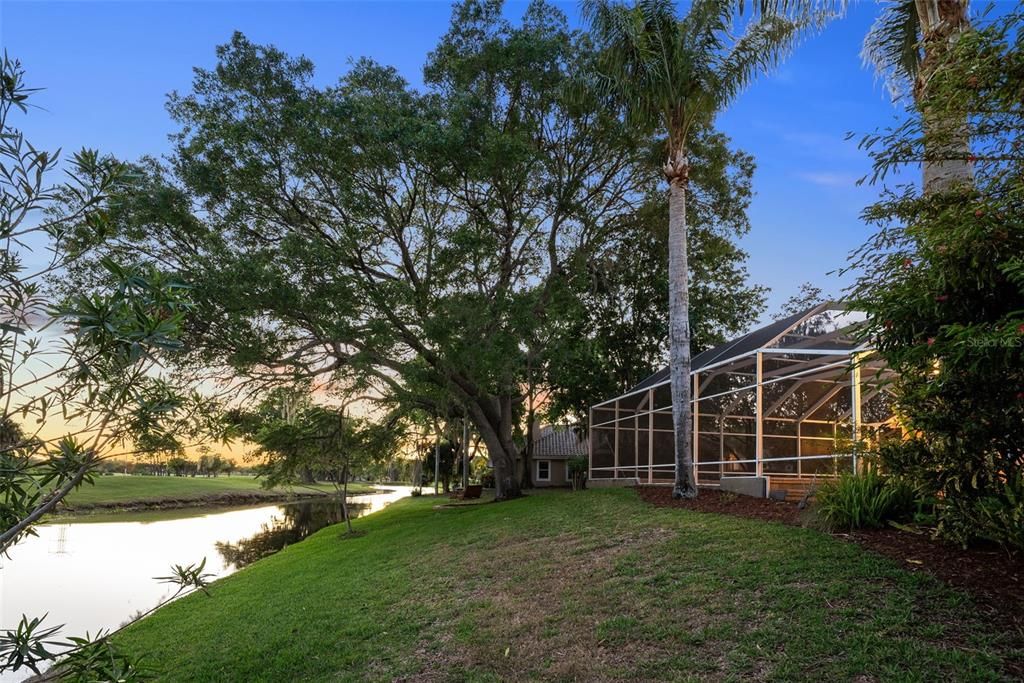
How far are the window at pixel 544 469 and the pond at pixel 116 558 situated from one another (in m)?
12.0

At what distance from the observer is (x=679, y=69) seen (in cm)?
1222

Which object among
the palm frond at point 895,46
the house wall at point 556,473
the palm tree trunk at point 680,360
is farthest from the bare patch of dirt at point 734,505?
the house wall at point 556,473

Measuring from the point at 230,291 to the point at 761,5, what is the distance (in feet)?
38.3

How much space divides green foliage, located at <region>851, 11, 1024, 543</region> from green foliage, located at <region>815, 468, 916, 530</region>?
131 centimetres

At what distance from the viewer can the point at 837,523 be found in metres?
7.80

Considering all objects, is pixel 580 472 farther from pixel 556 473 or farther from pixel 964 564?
pixel 964 564

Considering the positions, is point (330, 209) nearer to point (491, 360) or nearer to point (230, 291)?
point (230, 291)

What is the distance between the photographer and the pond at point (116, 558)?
40.3ft

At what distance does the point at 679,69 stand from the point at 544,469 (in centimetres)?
2772

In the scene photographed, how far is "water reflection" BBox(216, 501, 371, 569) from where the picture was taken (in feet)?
61.4

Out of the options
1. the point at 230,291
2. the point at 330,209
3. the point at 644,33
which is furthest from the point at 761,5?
the point at 230,291

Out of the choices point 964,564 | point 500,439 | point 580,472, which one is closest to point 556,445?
point 580,472

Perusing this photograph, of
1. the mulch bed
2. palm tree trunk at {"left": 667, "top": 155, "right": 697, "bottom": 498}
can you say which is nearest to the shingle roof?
palm tree trunk at {"left": 667, "top": 155, "right": 697, "bottom": 498}

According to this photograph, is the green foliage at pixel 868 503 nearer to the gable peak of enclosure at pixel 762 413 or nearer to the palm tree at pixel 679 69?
the gable peak of enclosure at pixel 762 413
